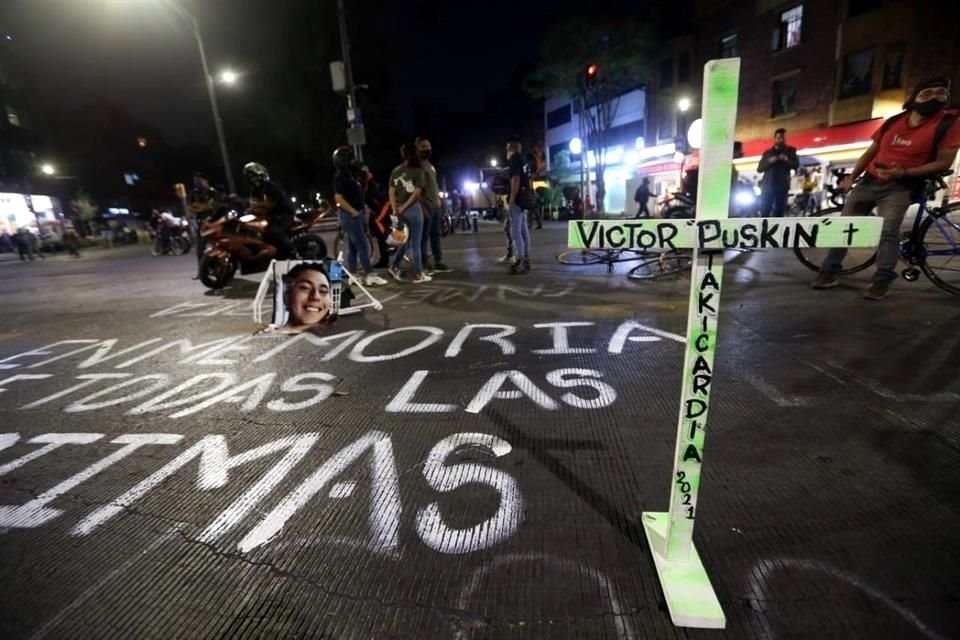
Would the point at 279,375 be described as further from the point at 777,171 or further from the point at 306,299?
the point at 777,171

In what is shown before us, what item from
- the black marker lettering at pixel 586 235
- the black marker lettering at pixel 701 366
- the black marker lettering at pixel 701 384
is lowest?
the black marker lettering at pixel 701 384

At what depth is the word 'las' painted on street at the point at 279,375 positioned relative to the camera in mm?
3188

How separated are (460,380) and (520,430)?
2.84ft

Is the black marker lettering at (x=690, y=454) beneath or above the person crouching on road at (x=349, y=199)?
beneath

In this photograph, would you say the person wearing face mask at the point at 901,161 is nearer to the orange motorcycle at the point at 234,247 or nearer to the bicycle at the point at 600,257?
the bicycle at the point at 600,257

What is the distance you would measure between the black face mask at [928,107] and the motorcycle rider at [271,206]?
711 centimetres

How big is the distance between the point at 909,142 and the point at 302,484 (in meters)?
5.78

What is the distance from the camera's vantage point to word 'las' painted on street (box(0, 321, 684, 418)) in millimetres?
3188

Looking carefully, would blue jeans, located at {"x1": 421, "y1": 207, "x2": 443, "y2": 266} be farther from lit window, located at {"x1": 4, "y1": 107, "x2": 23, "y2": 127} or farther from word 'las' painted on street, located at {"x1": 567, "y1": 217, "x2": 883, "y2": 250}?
lit window, located at {"x1": 4, "y1": 107, "x2": 23, "y2": 127}

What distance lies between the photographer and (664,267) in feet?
22.3

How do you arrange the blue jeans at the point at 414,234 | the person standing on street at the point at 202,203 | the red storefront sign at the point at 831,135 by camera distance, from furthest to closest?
the red storefront sign at the point at 831,135 < the person standing on street at the point at 202,203 < the blue jeans at the point at 414,234

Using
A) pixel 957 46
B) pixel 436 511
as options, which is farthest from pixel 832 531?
pixel 957 46

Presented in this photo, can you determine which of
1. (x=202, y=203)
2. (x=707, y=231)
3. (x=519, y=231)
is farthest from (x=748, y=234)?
(x=202, y=203)

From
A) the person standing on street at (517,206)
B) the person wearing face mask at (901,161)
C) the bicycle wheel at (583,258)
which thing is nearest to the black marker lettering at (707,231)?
the person wearing face mask at (901,161)
